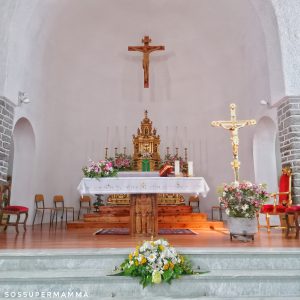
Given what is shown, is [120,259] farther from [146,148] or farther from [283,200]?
[146,148]

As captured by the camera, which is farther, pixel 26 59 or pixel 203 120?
pixel 203 120

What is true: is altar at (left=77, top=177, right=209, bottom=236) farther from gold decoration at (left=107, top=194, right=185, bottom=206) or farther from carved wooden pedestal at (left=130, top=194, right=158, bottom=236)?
gold decoration at (left=107, top=194, right=185, bottom=206)

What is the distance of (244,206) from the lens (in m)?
4.58

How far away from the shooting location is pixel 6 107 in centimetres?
672

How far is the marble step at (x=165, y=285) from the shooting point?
3178mm

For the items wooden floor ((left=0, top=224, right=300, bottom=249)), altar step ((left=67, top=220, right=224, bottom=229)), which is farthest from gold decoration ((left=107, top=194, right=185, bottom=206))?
wooden floor ((left=0, top=224, right=300, bottom=249))

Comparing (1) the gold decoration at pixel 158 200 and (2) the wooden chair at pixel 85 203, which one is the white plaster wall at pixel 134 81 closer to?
(2) the wooden chair at pixel 85 203

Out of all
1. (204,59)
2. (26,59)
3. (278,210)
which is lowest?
(278,210)

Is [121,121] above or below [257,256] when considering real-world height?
above

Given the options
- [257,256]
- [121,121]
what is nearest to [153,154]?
[121,121]

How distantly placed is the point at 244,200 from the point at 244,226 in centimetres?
39

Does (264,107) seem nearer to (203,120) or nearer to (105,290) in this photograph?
(203,120)

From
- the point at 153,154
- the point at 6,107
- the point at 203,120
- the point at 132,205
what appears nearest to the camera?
the point at 132,205

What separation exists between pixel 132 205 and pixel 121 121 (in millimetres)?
5278
